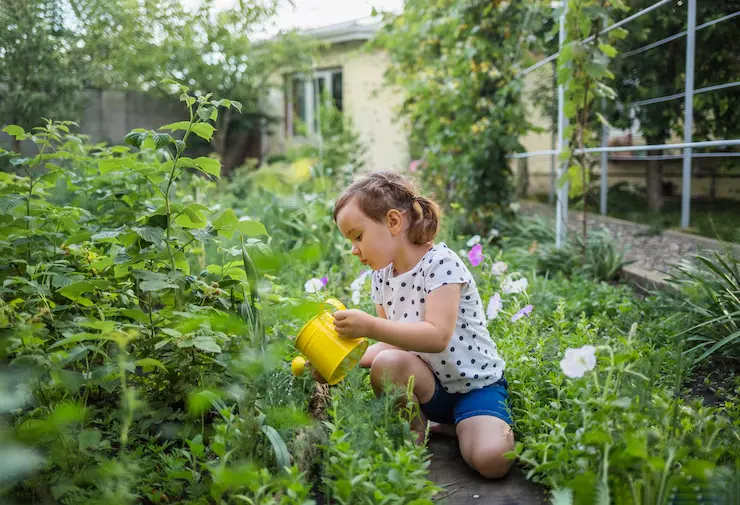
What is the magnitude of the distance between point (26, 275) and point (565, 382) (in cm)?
180

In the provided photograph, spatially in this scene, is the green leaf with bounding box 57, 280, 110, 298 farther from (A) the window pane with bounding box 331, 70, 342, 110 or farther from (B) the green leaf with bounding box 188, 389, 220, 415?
(A) the window pane with bounding box 331, 70, 342, 110

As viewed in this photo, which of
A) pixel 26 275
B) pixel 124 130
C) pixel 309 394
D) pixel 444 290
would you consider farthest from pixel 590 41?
pixel 124 130

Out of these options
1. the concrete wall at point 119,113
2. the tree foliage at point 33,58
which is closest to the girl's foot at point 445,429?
the tree foliage at point 33,58

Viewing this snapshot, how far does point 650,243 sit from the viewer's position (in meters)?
5.36

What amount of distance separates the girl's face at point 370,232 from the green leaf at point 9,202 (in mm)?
976

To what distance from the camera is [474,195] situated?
5.49 m

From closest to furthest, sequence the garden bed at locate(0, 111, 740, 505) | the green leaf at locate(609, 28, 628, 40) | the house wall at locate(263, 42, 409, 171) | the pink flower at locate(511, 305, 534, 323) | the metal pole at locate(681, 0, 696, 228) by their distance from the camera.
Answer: the garden bed at locate(0, 111, 740, 505), the pink flower at locate(511, 305, 534, 323), the green leaf at locate(609, 28, 628, 40), the metal pole at locate(681, 0, 696, 228), the house wall at locate(263, 42, 409, 171)

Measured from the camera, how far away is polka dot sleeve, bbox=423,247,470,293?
1823mm

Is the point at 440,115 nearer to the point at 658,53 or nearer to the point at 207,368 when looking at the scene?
the point at 658,53

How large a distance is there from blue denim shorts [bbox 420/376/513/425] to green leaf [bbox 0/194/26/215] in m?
1.36

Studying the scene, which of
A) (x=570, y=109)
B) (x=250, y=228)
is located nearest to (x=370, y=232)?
(x=250, y=228)

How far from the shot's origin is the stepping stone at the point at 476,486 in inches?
61.5

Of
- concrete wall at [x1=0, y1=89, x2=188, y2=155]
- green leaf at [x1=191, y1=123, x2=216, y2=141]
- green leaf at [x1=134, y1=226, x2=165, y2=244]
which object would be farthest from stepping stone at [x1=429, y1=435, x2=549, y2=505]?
concrete wall at [x1=0, y1=89, x2=188, y2=155]

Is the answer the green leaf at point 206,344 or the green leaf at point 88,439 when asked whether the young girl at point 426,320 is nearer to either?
the green leaf at point 206,344
